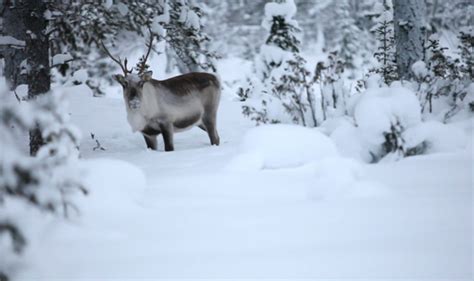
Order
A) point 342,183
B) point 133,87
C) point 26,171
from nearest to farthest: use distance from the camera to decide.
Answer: point 26,171 → point 342,183 → point 133,87

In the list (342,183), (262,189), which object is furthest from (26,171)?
(342,183)

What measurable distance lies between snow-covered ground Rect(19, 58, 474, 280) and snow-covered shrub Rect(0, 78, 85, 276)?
0.97 ft

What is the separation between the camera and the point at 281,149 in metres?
3.62

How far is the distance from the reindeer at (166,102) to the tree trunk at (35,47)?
720mm

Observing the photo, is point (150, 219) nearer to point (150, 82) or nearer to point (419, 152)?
point (419, 152)

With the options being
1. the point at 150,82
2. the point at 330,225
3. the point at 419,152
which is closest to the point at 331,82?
the point at 419,152

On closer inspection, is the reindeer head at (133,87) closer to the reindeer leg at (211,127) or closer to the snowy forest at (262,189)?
the snowy forest at (262,189)

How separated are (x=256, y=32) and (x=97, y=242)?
35501mm

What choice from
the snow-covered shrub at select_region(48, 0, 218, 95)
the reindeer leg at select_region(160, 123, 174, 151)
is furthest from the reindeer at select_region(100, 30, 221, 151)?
the snow-covered shrub at select_region(48, 0, 218, 95)

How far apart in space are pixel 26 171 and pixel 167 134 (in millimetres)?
4267

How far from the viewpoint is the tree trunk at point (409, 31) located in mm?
5766

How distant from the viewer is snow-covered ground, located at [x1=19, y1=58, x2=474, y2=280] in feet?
6.82

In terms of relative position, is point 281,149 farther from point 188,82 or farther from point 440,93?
point 188,82

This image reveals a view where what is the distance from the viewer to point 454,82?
16.2ft
